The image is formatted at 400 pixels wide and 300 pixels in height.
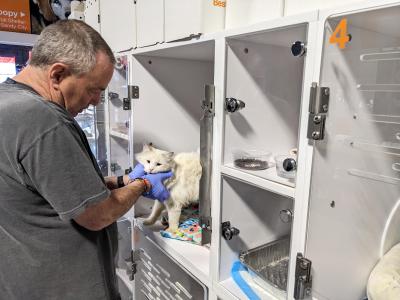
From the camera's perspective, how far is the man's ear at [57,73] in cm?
88

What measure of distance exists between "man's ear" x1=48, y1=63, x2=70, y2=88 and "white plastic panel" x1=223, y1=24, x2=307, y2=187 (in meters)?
0.48

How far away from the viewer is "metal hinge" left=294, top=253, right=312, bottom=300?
0.74 meters

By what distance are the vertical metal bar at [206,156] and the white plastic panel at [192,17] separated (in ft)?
0.66

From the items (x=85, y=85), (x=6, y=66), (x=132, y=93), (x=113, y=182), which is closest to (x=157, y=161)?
(x=113, y=182)

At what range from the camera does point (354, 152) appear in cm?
76

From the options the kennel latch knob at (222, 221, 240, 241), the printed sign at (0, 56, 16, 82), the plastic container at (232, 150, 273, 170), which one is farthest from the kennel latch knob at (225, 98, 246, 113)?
the printed sign at (0, 56, 16, 82)

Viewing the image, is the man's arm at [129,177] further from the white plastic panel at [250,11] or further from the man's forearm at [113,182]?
the white plastic panel at [250,11]

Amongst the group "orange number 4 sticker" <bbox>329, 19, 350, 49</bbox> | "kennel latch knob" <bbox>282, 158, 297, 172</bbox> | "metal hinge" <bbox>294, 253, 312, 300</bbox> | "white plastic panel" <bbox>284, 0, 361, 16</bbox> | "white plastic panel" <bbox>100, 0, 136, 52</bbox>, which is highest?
"white plastic panel" <bbox>100, 0, 136, 52</bbox>

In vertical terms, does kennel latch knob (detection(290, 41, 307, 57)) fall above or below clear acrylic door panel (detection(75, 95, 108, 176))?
above

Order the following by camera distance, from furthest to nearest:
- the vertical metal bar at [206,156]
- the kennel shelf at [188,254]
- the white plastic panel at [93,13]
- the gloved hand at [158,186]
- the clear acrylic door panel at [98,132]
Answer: the clear acrylic door panel at [98,132] → the white plastic panel at [93,13] → the gloved hand at [158,186] → the kennel shelf at [188,254] → the vertical metal bar at [206,156]

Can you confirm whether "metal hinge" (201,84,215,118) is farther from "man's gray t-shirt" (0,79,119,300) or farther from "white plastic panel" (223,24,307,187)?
"man's gray t-shirt" (0,79,119,300)

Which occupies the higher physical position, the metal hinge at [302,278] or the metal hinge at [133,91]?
the metal hinge at [133,91]

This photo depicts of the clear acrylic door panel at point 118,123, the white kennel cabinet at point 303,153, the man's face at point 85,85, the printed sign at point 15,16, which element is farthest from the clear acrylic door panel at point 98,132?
the printed sign at point 15,16

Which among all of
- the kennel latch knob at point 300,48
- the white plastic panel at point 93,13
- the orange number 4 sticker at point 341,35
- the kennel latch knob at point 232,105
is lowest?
the kennel latch knob at point 232,105
